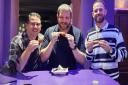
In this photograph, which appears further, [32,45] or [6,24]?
[6,24]

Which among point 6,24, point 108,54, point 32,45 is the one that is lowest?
point 108,54

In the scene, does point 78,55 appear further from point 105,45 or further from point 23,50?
point 23,50

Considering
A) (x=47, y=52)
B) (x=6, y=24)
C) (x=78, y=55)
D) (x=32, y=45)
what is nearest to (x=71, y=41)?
(x=78, y=55)

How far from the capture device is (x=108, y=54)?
3293mm

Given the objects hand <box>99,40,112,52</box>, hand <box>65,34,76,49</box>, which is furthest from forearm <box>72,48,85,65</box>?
hand <box>99,40,112,52</box>

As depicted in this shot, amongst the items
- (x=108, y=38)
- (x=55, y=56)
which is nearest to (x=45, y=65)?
(x=55, y=56)

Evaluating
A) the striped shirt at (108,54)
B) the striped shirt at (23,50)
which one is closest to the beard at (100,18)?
the striped shirt at (108,54)

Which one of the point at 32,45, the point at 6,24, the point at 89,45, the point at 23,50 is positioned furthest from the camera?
the point at 6,24

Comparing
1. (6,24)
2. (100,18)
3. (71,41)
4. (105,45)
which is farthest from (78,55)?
(6,24)

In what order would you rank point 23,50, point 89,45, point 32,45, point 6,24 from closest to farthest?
point 32,45 → point 23,50 → point 89,45 → point 6,24

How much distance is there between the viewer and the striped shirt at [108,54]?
331 centimetres

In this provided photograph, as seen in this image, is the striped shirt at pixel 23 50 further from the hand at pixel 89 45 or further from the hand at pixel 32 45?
the hand at pixel 89 45

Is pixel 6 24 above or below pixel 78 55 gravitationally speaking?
above

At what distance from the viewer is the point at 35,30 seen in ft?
10.4
